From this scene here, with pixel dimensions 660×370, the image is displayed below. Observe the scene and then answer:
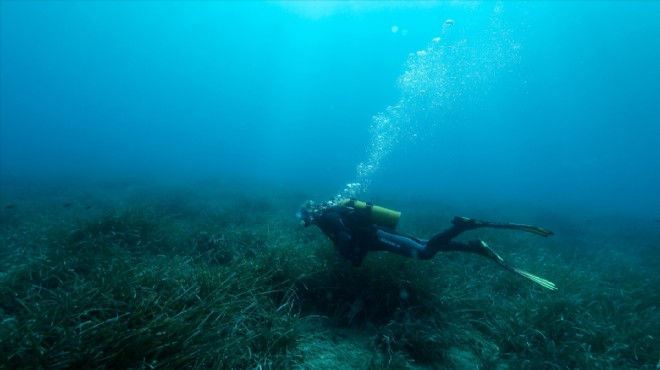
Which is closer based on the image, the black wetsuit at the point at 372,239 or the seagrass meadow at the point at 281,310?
the seagrass meadow at the point at 281,310

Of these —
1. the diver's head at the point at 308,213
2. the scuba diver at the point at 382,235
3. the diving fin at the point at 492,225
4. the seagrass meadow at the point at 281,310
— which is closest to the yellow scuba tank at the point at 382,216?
the scuba diver at the point at 382,235

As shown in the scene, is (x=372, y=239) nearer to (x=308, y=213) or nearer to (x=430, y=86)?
(x=308, y=213)

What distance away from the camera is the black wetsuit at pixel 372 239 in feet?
15.3

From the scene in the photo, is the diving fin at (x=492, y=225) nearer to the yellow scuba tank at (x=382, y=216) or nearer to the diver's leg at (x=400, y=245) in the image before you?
the diver's leg at (x=400, y=245)

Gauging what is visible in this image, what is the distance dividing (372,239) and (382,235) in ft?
0.64

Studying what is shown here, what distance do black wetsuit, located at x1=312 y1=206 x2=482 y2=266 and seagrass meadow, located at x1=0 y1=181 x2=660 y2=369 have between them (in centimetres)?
20

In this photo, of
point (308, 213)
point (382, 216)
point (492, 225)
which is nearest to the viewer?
point (492, 225)

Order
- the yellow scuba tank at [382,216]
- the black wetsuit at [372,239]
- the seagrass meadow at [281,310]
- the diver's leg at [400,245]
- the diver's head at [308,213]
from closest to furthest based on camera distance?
the seagrass meadow at [281,310]
the black wetsuit at [372,239]
the diver's leg at [400,245]
the yellow scuba tank at [382,216]
the diver's head at [308,213]

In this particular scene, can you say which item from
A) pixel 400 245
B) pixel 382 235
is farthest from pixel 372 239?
pixel 400 245

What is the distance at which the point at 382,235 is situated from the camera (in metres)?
4.99

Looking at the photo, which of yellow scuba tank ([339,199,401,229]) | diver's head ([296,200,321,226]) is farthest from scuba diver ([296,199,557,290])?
diver's head ([296,200,321,226])

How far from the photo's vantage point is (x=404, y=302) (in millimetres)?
4250

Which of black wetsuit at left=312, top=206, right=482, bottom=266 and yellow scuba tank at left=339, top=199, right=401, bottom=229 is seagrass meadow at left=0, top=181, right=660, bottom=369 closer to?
black wetsuit at left=312, top=206, right=482, bottom=266

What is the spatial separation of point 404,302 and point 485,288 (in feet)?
7.41
